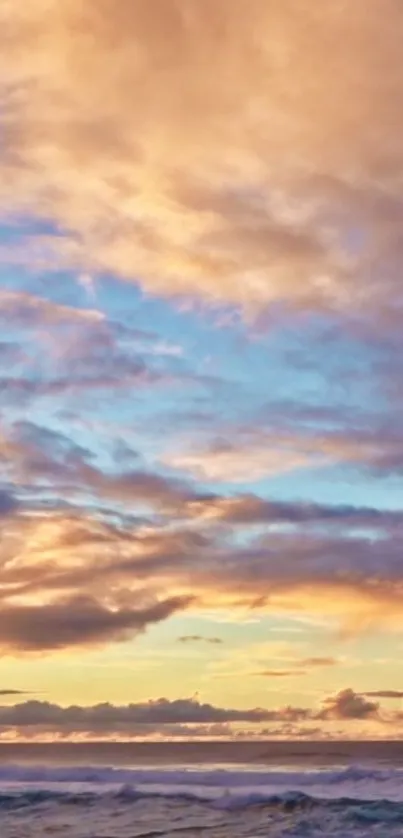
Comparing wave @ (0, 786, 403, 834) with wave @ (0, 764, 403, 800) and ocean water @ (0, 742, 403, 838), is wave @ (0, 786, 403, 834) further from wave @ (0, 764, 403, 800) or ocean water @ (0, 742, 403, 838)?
wave @ (0, 764, 403, 800)

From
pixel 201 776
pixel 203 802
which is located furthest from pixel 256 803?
pixel 201 776

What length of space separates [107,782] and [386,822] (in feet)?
52.1

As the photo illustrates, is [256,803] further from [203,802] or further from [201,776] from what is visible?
[201,776]

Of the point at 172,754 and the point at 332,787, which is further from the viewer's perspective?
the point at 172,754

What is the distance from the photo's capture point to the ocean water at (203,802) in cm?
1728

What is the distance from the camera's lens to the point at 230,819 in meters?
19.0

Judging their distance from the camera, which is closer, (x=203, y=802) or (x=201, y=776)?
→ (x=203, y=802)

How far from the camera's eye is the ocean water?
17.3 m

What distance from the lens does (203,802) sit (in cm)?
2208

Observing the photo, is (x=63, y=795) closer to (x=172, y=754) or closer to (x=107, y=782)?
(x=107, y=782)

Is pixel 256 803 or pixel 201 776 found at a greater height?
pixel 256 803

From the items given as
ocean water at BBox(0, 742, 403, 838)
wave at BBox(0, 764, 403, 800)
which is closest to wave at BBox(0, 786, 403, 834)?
ocean water at BBox(0, 742, 403, 838)

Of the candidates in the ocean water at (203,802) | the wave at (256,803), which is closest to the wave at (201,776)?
the ocean water at (203,802)

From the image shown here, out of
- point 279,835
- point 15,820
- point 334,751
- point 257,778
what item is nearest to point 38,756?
point 334,751
